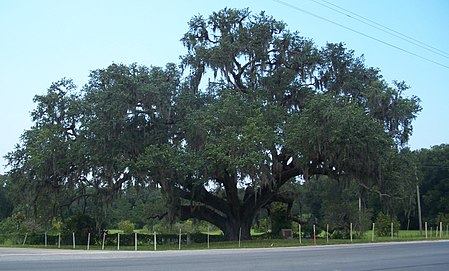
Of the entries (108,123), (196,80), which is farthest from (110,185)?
(196,80)

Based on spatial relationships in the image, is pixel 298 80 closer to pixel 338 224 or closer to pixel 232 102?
pixel 232 102

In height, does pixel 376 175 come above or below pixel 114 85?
below

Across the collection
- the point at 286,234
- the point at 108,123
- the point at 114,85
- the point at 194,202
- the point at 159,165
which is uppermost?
the point at 114,85

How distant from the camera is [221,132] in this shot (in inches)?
1243

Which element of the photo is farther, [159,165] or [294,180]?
[294,180]

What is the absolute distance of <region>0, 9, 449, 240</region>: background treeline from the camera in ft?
101

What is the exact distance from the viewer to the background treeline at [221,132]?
3064 centimetres

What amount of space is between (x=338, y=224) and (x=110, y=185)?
23.6 meters

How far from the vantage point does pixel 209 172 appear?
32.3 metres

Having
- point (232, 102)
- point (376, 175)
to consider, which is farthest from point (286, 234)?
point (232, 102)

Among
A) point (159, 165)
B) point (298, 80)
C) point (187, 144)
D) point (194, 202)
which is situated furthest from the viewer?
point (194, 202)

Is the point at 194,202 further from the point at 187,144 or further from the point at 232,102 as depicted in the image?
the point at 232,102

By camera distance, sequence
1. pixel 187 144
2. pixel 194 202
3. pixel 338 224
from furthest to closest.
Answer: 1. pixel 338 224
2. pixel 194 202
3. pixel 187 144

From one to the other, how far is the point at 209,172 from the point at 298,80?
10170 millimetres
